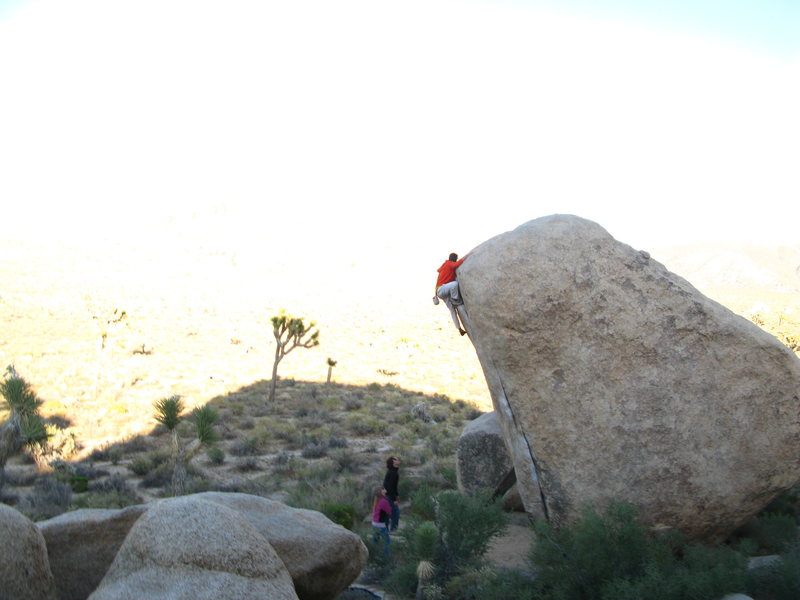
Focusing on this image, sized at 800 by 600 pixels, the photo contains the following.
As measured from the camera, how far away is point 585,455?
29.0 ft

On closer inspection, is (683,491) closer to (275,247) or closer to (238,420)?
(238,420)

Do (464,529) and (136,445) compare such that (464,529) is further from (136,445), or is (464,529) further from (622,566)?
(136,445)

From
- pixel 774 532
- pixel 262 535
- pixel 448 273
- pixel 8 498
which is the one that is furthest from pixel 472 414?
pixel 262 535

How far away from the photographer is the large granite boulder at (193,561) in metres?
4.98

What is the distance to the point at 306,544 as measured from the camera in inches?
270

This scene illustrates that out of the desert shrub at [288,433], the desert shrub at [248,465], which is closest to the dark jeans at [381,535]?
the desert shrub at [248,465]

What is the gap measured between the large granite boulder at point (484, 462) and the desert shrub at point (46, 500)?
24.3ft

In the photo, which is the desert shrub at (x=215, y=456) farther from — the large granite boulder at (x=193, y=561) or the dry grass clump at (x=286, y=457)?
the large granite boulder at (x=193, y=561)

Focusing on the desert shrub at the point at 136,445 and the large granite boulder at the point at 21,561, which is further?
the desert shrub at the point at 136,445

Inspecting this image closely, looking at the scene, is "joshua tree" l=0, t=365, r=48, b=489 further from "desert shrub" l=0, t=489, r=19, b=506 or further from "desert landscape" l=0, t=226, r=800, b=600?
"desert landscape" l=0, t=226, r=800, b=600

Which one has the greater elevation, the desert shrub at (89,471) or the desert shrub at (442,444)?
the desert shrub at (442,444)

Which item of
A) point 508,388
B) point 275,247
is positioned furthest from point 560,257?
point 275,247

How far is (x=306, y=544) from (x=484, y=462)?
5.86 meters

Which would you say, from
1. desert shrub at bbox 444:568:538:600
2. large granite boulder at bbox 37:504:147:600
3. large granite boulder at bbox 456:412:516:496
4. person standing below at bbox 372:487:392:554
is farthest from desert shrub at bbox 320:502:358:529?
large granite boulder at bbox 37:504:147:600
